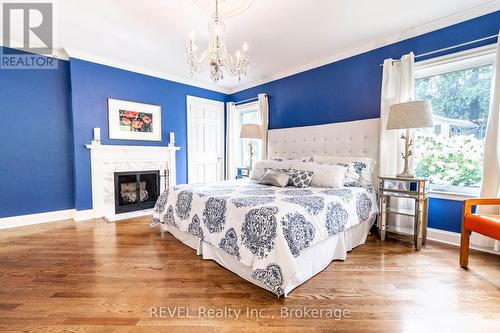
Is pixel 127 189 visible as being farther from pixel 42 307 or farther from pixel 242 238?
pixel 242 238

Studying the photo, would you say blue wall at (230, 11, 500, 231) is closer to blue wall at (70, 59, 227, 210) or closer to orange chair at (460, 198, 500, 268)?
orange chair at (460, 198, 500, 268)

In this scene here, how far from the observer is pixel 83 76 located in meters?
3.54

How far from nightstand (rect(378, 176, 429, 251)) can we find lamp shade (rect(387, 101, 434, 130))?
1.91 feet

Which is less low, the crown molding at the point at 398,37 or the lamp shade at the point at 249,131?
the crown molding at the point at 398,37

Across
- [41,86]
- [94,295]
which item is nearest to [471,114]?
[94,295]

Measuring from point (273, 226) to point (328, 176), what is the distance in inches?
53.5

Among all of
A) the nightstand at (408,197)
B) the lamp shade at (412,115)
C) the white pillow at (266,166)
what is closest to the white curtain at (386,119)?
the nightstand at (408,197)

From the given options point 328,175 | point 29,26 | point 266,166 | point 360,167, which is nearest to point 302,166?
point 328,175

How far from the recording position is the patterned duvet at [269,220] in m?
1.60

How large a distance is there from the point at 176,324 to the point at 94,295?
0.74 meters

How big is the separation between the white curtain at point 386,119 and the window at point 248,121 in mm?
2465

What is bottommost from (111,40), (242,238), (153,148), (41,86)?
(242,238)

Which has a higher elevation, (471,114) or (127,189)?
(471,114)

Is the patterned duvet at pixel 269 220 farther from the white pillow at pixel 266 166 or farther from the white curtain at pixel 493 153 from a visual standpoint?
the white curtain at pixel 493 153
